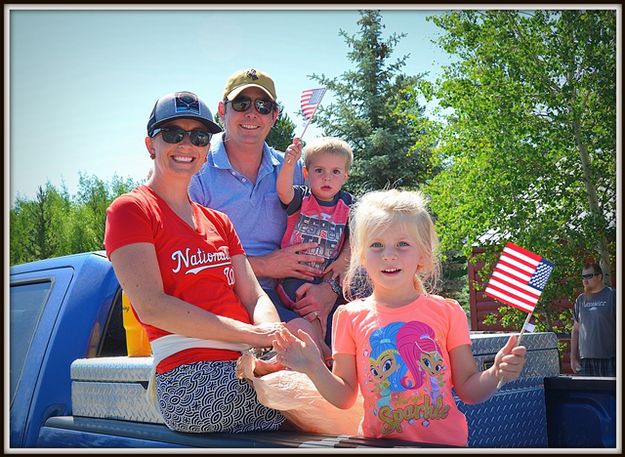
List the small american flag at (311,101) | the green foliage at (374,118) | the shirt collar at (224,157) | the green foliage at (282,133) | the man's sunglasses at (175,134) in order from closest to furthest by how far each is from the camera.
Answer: the man's sunglasses at (175,134) → the shirt collar at (224,157) → the small american flag at (311,101) → the green foliage at (374,118) → the green foliage at (282,133)

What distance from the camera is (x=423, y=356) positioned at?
2.35 meters

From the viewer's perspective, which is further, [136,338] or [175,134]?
[136,338]

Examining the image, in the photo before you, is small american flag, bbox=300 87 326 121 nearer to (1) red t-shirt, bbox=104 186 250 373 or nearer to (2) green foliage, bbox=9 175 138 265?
(1) red t-shirt, bbox=104 186 250 373

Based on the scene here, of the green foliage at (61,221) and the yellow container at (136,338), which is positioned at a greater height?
the green foliage at (61,221)

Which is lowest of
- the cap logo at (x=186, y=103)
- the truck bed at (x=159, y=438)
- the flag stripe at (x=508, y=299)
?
the truck bed at (x=159, y=438)

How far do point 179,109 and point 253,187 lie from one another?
3.89ft

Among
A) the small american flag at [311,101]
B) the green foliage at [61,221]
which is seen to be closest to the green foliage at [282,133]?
the green foliage at [61,221]

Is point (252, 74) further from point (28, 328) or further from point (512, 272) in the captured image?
point (512, 272)

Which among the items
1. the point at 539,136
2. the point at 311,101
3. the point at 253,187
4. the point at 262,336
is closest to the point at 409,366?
the point at 262,336

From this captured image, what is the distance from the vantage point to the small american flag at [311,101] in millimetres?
4113

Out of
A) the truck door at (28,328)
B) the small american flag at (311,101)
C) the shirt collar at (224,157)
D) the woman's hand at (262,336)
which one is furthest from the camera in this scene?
the small american flag at (311,101)

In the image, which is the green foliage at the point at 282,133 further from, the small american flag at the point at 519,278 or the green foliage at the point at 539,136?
the small american flag at the point at 519,278

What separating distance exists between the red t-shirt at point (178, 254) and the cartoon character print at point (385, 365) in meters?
0.58

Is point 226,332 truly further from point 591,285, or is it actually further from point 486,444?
point 591,285
